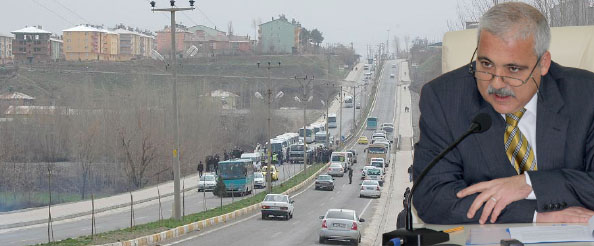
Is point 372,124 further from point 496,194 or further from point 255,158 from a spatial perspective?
point 496,194

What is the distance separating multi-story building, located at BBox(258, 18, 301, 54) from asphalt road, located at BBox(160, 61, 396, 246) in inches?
4947

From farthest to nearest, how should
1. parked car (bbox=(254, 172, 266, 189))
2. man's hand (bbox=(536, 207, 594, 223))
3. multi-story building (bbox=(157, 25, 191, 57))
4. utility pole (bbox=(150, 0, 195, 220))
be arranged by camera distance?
multi-story building (bbox=(157, 25, 191, 57)), parked car (bbox=(254, 172, 266, 189)), utility pole (bbox=(150, 0, 195, 220)), man's hand (bbox=(536, 207, 594, 223))

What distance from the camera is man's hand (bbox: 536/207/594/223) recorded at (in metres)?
3.66

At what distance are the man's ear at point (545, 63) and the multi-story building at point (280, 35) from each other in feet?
605

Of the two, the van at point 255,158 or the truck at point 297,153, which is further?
the truck at point 297,153

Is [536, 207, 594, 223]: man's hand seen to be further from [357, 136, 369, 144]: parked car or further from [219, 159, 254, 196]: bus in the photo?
[357, 136, 369, 144]: parked car

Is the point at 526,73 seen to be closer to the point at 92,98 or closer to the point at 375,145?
the point at 375,145

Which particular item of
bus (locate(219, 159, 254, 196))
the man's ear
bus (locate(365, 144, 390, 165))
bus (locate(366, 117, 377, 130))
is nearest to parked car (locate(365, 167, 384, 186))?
bus (locate(219, 159, 254, 196))

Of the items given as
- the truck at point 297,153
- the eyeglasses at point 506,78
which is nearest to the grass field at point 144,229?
the eyeglasses at point 506,78

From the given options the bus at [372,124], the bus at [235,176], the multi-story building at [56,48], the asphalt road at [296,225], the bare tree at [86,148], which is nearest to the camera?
the asphalt road at [296,225]

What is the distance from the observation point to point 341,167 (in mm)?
69938

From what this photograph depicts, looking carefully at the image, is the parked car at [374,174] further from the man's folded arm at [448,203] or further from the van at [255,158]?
the man's folded arm at [448,203]

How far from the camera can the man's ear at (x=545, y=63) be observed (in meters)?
4.11

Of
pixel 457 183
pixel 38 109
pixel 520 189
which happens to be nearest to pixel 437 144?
pixel 457 183
